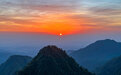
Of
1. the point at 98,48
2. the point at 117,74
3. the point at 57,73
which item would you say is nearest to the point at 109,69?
the point at 117,74

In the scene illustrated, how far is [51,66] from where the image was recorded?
42719 mm

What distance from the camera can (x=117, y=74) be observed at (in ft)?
270

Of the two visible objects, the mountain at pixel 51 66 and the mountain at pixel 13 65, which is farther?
the mountain at pixel 13 65

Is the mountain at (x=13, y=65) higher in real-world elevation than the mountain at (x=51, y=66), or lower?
lower

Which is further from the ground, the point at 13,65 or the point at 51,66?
the point at 51,66

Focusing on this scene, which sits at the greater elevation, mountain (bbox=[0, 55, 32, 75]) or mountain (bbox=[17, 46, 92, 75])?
mountain (bbox=[17, 46, 92, 75])

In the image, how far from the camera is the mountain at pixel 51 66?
4209 centimetres

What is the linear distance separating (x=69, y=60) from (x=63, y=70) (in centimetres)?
670

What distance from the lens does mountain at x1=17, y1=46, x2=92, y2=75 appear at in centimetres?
4209

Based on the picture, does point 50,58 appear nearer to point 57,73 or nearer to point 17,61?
point 57,73

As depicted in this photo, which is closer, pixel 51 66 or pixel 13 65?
pixel 51 66

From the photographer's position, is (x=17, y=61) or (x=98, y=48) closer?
(x=17, y=61)

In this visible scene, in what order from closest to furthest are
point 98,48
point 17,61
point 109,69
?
point 109,69 < point 17,61 < point 98,48

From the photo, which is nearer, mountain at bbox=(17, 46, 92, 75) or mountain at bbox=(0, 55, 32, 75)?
mountain at bbox=(17, 46, 92, 75)
